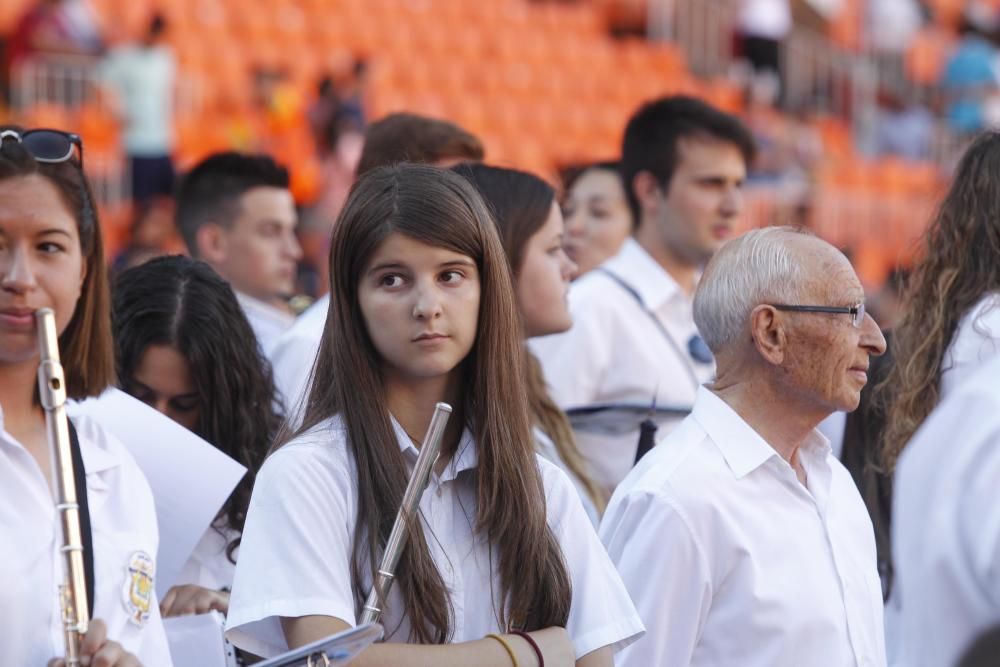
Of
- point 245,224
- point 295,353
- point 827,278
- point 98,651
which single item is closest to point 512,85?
point 245,224

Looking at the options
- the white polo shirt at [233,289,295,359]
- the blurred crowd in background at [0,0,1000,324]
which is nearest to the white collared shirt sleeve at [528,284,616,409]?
the white polo shirt at [233,289,295,359]

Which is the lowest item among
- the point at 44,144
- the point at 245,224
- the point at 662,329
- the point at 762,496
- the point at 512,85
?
the point at 762,496

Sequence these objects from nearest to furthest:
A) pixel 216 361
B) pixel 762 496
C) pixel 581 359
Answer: pixel 762 496, pixel 216 361, pixel 581 359

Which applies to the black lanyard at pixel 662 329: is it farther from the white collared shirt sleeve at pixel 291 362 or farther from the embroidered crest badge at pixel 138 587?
the embroidered crest badge at pixel 138 587

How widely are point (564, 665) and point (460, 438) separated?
1.40 ft

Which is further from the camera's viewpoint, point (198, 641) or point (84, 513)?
point (198, 641)

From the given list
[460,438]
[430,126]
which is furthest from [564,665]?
[430,126]

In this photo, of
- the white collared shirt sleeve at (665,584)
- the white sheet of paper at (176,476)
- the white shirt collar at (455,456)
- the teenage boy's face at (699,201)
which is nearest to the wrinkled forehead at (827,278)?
the white collared shirt sleeve at (665,584)

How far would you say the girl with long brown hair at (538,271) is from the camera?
4.18 metres

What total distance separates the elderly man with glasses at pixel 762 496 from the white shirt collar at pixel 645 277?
1791 mm

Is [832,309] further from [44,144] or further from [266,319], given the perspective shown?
[266,319]

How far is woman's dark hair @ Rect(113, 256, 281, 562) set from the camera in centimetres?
377

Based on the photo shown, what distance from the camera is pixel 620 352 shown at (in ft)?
16.3

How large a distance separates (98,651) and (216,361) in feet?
4.43
